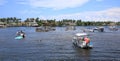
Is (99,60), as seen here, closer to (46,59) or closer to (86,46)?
(46,59)

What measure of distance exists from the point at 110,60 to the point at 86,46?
17911mm

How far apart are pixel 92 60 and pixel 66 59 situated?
477 centimetres

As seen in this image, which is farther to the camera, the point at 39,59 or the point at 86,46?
the point at 86,46

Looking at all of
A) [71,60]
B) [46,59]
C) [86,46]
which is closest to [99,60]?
[71,60]

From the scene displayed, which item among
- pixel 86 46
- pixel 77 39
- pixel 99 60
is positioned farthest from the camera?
pixel 77 39

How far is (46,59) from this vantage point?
167 feet

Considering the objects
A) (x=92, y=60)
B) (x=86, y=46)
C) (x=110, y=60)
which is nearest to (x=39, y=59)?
(x=92, y=60)

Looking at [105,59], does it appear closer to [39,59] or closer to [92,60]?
[92,60]

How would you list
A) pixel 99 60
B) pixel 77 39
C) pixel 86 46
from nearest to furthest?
pixel 99 60 → pixel 86 46 → pixel 77 39

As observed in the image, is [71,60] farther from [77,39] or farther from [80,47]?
[77,39]

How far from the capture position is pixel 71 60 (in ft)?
162

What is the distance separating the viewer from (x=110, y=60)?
49.2 metres

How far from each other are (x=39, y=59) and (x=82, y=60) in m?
8.01

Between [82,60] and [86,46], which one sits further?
[86,46]
